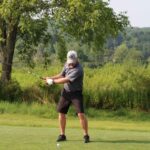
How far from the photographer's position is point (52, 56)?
28.6 meters

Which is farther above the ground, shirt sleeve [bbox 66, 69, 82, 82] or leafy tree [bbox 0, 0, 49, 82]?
leafy tree [bbox 0, 0, 49, 82]

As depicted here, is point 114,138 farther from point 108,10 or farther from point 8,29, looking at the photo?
point 8,29

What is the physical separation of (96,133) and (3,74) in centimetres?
1405

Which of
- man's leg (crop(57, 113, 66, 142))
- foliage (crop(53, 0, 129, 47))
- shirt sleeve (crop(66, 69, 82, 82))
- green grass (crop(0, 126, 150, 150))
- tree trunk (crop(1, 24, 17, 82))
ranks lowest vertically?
green grass (crop(0, 126, 150, 150))

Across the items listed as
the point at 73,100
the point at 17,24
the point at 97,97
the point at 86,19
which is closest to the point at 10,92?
the point at 17,24

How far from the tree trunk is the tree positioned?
5cm

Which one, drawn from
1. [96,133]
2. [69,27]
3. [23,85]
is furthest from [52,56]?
[96,133]

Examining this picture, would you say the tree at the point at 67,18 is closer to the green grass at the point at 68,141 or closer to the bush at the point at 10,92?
the bush at the point at 10,92

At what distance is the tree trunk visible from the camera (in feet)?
86.5

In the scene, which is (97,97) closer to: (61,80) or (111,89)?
(111,89)

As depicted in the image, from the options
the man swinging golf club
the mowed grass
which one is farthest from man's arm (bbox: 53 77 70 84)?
the mowed grass

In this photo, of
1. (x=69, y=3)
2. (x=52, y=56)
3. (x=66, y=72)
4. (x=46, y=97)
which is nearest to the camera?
(x=66, y=72)

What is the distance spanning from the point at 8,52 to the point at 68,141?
1614cm

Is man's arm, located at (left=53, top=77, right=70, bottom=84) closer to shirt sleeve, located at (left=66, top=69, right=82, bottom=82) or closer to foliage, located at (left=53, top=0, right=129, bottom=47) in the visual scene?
shirt sleeve, located at (left=66, top=69, right=82, bottom=82)
